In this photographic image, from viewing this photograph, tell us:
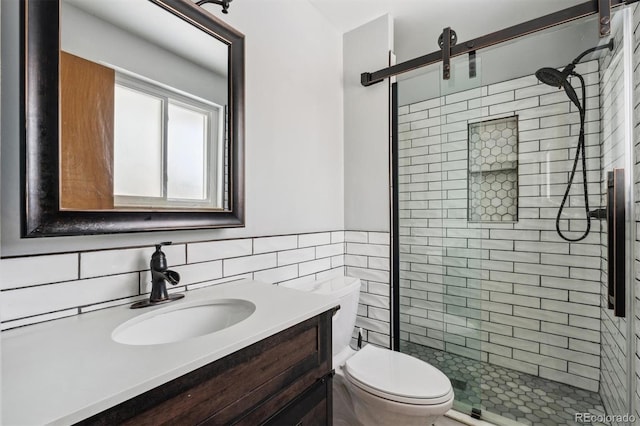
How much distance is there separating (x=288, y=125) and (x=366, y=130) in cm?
60

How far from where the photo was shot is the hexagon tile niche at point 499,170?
205cm

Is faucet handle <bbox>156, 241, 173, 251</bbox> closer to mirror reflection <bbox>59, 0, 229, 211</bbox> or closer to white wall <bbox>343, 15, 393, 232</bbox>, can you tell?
mirror reflection <bbox>59, 0, 229, 211</bbox>

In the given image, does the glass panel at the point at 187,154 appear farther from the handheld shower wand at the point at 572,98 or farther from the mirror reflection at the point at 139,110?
the handheld shower wand at the point at 572,98

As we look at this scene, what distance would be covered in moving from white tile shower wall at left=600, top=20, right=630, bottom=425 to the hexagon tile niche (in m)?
0.50

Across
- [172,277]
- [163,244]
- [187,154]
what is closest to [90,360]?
[172,277]

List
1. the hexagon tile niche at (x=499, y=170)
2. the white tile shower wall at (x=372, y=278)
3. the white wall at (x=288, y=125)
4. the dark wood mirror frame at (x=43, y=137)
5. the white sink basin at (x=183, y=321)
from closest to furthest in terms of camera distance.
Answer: the dark wood mirror frame at (x=43, y=137)
the white sink basin at (x=183, y=321)
the white wall at (x=288, y=125)
the white tile shower wall at (x=372, y=278)
the hexagon tile niche at (x=499, y=170)

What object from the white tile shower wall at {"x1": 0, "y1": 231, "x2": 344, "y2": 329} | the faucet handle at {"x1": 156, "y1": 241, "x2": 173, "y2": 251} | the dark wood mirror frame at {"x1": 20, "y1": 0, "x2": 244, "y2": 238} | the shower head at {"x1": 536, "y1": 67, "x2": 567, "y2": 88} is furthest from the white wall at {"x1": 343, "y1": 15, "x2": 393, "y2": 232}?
the dark wood mirror frame at {"x1": 20, "y1": 0, "x2": 244, "y2": 238}

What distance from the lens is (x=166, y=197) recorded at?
1.10m

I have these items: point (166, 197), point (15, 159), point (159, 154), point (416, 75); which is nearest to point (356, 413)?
point (166, 197)

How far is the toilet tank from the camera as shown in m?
1.55

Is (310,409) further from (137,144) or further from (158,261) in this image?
(137,144)

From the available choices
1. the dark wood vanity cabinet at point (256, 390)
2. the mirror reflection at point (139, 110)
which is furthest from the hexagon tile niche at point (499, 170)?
the mirror reflection at point (139, 110)

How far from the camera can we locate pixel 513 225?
80.6 inches

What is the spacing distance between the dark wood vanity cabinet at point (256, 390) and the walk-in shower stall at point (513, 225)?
1.07m
